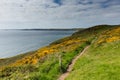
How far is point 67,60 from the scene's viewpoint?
40.5 m

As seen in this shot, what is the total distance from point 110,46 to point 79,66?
40.8 feet

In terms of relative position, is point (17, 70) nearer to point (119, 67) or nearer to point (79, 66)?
point (79, 66)

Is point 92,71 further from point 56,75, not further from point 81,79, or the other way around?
point 56,75

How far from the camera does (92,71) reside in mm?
29781

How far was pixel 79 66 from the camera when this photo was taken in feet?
118

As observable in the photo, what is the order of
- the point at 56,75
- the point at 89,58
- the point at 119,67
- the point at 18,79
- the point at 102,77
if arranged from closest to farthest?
the point at 102,77 < the point at 119,67 < the point at 18,79 < the point at 56,75 < the point at 89,58

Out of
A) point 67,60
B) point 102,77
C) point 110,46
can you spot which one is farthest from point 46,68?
point 110,46

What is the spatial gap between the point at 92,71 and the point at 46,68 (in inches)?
351

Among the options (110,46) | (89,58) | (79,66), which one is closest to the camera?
(79,66)

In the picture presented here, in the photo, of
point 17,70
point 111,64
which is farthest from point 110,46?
point 17,70

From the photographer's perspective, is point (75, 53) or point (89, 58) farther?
point (75, 53)

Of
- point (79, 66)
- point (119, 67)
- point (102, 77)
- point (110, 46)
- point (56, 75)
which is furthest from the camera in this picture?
point (110, 46)

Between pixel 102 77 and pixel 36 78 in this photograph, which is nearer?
pixel 102 77

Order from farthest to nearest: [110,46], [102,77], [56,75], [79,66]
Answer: [110,46]
[79,66]
[56,75]
[102,77]
